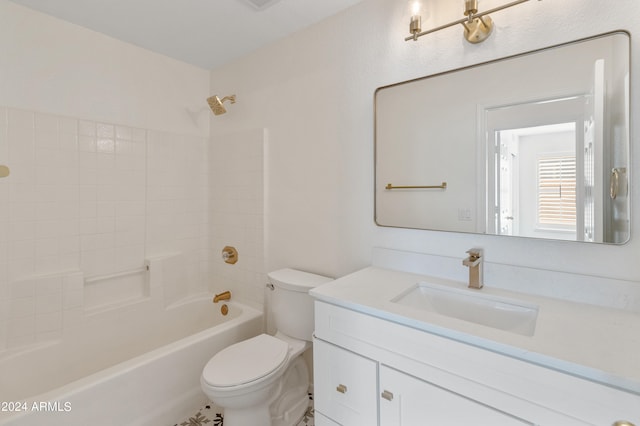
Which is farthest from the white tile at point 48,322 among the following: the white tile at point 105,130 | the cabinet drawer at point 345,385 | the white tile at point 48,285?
the cabinet drawer at point 345,385

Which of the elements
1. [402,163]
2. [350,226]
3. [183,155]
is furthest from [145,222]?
[402,163]

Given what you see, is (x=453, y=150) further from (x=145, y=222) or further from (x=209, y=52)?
(x=145, y=222)

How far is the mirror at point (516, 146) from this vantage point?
101 cm

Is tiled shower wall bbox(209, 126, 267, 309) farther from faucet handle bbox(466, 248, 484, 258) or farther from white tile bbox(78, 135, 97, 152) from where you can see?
faucet handle bbox(466, 248, 484, 258)

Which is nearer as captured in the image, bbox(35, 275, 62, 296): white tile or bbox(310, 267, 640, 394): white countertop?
bbox(310, 267, 640, 394): white countertop

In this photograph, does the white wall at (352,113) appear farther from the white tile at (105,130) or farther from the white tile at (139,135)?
the white tile at (105,130)

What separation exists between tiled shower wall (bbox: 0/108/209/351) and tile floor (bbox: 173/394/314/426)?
914 millimetres

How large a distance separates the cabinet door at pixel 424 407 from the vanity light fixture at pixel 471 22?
1.34 metres

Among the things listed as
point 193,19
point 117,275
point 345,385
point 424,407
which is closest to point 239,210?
point 117,275

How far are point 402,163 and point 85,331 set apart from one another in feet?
6.98

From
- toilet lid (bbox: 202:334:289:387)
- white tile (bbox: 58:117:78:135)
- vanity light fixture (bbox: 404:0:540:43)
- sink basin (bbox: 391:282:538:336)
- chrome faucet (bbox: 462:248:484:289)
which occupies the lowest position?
toilet lid (bbox: 202:334:289:387)

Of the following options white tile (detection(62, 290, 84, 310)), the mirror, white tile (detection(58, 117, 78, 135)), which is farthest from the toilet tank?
white tile (detection(58, 117, 78, 135))

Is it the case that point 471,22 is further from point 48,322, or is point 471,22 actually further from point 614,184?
point 48,322

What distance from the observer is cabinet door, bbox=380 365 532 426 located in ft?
2.68
